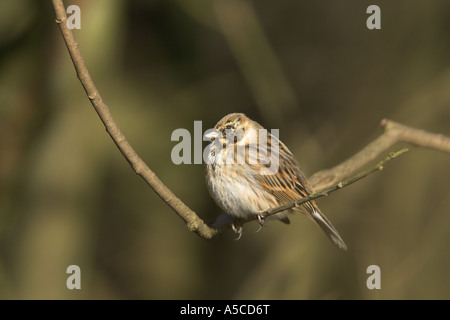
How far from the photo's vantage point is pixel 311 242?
5.88 meters

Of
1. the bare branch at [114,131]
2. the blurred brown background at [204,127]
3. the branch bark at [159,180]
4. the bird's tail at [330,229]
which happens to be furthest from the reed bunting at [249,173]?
the blurred brown background at [204,127]

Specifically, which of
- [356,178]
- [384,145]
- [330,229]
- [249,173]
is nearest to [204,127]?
[249,173]

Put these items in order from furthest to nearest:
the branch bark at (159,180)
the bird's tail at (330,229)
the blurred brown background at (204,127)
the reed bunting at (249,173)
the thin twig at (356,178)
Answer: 1. the blurred brown background at (204,127)
2. the bird's tail at (330,229)
3. the reed bunting at (249,173)
4. the branch bark at (159,180)
5. the thin twig at (356,178)

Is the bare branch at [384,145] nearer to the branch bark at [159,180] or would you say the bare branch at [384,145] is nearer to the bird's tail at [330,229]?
the branch bark at [159,180]

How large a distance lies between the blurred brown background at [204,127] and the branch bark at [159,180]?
146cm

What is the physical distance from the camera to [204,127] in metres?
6.83

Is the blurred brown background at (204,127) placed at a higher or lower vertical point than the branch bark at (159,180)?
higher

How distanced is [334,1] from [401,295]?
375 cm

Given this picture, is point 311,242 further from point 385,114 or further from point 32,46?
point 32,46

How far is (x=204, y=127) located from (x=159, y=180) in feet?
11.4

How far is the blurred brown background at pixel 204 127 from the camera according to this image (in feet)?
18.2

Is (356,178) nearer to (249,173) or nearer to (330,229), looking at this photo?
(249,173)

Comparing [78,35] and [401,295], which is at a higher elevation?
[78,35]
